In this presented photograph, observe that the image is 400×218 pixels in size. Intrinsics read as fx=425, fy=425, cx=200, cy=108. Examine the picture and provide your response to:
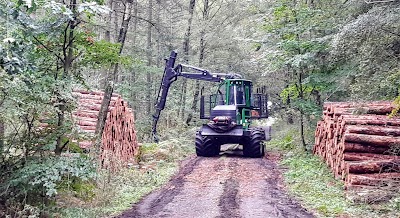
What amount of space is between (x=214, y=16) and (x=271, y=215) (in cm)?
1710

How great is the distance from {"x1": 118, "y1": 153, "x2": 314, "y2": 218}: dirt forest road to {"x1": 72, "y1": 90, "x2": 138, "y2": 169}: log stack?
5.35ft

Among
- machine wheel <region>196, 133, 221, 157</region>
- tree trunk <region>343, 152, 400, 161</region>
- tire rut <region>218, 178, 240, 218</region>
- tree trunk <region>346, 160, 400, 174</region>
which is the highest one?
tree trunk <region>343, 152, 400, 161</region>

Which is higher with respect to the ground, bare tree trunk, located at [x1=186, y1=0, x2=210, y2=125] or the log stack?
bare tree trunk, located at [x1=186, y1=0, x2=210, y2=125]

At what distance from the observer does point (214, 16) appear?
22984 millimetres

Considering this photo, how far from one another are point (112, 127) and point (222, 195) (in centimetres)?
422

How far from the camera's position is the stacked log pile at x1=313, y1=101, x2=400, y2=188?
8656mm

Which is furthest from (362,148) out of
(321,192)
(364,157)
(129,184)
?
(129,184)

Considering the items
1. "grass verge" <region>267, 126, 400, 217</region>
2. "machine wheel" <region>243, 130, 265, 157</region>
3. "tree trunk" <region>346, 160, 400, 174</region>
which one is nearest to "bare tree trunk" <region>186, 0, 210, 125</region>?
"machine wheel" <region>243, 130, 265, 157</region>

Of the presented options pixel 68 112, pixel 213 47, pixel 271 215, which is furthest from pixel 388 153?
pixel 213 47

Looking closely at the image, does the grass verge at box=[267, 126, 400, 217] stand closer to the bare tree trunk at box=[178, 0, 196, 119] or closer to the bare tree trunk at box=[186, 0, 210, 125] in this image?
the bare tree trunk at box=[186, 0, 210, 125]

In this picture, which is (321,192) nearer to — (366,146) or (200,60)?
(366,146)

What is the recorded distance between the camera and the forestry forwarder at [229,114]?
48.6ft

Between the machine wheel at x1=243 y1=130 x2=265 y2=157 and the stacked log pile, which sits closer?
the stacked log pile

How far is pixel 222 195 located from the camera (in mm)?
8969
